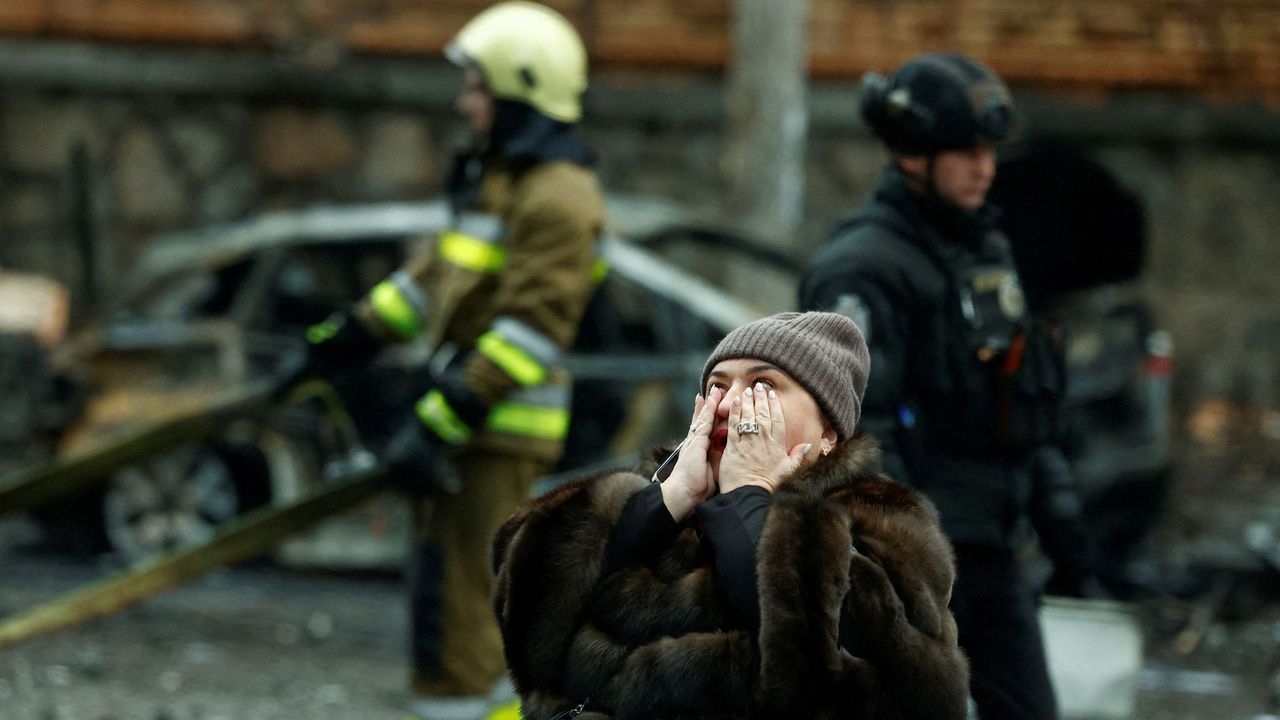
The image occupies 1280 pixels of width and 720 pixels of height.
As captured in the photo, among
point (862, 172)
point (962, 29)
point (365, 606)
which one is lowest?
point (365, 606)

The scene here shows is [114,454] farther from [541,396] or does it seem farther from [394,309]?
[541,396]

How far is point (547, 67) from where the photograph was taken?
5.72m

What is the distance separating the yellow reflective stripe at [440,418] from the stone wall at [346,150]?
722cm

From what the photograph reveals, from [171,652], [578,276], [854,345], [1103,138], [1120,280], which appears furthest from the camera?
[1103,138]

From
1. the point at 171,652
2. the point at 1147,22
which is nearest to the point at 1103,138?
the point at 1147,22

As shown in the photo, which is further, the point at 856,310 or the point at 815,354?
the point at 856,310

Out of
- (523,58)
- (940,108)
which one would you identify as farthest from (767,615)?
(523,58)

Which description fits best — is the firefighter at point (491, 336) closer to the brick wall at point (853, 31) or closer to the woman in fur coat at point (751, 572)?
the woman in fur coat at point (751, 572)

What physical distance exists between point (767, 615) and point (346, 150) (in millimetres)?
10058

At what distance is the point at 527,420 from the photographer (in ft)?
18.4

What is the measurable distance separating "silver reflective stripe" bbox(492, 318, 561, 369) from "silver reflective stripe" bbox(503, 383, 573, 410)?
0.11m

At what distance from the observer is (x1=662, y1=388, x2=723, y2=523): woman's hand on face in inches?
128

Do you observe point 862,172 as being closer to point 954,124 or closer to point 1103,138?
point 1103,138

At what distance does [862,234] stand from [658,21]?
8318 mm
